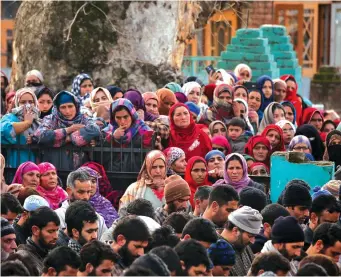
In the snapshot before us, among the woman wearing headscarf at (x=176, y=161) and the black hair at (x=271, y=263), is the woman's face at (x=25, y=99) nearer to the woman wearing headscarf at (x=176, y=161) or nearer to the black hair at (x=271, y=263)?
the woman wearing headscarf at (x=176, y=161)

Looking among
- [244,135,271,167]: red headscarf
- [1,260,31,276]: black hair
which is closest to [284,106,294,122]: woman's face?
[244,135,271,167]: red headscarf

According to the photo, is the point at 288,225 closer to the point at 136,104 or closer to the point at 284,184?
the point at 284,184

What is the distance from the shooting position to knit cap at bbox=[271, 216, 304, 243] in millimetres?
11344

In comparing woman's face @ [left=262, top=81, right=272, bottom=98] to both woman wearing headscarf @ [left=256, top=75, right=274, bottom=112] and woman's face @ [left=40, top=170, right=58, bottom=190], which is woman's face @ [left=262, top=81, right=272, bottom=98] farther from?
woman's face @ [left=40, top=170, right=58, bottom=190]

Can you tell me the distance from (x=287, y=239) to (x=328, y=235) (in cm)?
35

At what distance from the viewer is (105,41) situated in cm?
1881

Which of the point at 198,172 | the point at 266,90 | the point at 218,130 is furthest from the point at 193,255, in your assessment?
the point at 266,90

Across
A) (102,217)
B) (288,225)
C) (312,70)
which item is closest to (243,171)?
(102,217)

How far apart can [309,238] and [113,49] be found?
22.5 ft

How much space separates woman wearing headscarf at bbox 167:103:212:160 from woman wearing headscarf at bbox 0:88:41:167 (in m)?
1.20

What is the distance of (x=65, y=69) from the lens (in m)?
19.0

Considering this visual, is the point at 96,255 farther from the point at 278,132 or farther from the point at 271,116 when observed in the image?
the point at 271,116

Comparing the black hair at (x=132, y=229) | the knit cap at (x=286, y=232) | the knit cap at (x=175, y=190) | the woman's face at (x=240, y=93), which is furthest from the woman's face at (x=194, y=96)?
the black hair at (x=132, y=229)

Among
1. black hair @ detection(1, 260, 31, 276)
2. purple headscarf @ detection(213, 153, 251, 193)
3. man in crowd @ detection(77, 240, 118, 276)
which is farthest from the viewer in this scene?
purple headscarf @ detection(213, 153, 251, 193)
